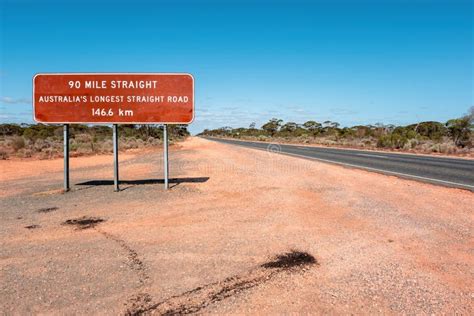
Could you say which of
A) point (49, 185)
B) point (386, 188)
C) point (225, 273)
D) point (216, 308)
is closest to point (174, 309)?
point (216, 308)

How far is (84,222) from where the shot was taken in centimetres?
580

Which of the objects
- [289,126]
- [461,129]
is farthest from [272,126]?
[461,129]

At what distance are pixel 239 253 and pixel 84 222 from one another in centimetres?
309

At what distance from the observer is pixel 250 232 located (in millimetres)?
5078

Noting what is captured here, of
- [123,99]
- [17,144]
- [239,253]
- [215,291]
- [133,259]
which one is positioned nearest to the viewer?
[215,291]

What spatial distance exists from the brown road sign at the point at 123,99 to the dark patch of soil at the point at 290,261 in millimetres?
5936

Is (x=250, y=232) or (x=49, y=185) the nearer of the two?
(x=250, y=232)

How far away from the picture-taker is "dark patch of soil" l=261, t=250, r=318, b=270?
12.5ft

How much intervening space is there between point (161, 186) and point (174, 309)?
683 cm

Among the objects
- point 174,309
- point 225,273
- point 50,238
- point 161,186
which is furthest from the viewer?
point 161,186

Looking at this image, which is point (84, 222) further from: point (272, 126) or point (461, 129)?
point (272, 126)

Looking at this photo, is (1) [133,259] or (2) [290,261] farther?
(1) [133,259]

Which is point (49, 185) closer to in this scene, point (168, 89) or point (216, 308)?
point (168, 89)

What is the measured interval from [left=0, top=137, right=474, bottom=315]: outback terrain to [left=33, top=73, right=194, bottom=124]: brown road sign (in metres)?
2.38
